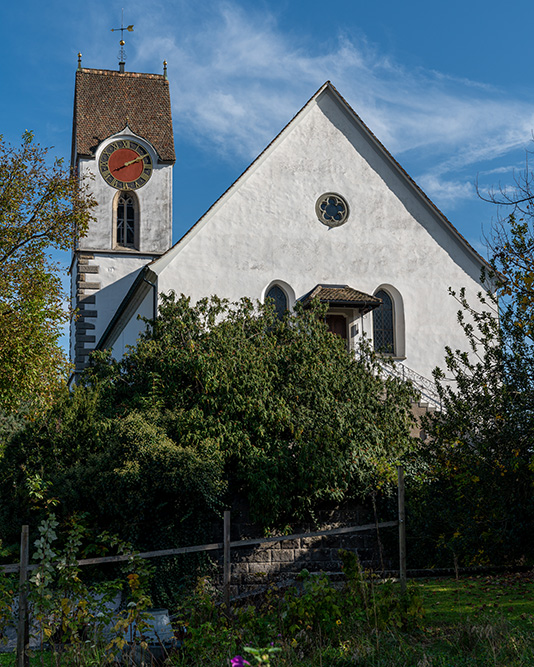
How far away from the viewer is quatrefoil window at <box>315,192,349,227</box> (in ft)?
72.6

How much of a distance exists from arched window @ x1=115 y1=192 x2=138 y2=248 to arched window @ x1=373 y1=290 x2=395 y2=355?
43.7 ft

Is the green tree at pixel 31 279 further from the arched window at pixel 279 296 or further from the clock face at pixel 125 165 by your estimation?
the clock face at pixel 125 165

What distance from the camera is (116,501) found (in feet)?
40.7

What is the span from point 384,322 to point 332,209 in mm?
3571

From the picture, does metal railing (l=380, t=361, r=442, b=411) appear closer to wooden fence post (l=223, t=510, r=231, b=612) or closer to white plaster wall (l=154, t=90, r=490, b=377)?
white plaster wall (l=154, t=90, r=490, b=377)

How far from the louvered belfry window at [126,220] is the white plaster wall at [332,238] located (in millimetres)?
12164

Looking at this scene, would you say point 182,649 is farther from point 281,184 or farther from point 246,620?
point 281,184

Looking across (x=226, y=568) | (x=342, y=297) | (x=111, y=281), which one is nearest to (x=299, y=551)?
(x=226, y=568)

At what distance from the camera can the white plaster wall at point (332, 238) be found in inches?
830

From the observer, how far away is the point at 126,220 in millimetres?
32844

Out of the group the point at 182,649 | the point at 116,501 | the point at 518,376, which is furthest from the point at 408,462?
the point at 182,649

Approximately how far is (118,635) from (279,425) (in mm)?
7420

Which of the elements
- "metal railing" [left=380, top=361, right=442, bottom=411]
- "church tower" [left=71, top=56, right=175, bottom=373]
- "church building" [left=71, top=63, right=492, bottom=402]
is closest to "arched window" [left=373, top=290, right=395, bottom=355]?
"church building" [left=71, top=63, right=492, bottom=402]

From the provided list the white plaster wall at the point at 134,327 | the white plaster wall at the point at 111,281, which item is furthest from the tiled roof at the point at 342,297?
the white plaster wall at the point at 111,281
